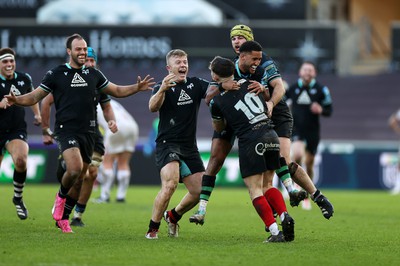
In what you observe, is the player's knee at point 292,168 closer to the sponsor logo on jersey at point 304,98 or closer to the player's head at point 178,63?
the player's head at point 178,63

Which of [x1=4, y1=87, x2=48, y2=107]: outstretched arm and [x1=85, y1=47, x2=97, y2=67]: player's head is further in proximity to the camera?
[x1=85, y1=47, x2=97, y2=67]: player's head

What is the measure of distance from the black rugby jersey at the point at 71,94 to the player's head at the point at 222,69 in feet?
6.36

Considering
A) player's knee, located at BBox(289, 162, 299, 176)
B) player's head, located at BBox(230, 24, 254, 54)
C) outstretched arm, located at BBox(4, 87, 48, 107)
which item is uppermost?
player's head, located at BBox(230, 24, 254, 54)

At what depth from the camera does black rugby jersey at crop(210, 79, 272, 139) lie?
11.9 m

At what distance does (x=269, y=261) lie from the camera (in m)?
10.2

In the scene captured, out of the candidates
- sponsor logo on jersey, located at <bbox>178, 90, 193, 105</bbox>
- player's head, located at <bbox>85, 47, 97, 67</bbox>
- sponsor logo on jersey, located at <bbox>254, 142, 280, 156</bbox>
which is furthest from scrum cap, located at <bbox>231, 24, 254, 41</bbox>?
player's head, located at <bbox>85, 47, 97, 67</bbox>

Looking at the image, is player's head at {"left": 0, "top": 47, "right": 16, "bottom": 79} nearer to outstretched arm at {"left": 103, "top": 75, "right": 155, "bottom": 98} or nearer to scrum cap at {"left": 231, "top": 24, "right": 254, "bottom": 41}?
outstretched arm at {"left": 103, "top": 75, "right": 155, "bottom": 98}

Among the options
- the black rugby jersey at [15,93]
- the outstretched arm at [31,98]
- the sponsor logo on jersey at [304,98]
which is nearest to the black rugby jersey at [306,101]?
the sponsor logo on jersey at [304,98]

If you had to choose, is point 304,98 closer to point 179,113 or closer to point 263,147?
point 179,113

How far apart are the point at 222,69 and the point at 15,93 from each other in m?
4.27

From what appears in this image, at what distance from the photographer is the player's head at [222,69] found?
12.0 m

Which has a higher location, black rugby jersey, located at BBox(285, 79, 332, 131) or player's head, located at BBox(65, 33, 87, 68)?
player's head, located at BBox(65, 33, 87, 68)

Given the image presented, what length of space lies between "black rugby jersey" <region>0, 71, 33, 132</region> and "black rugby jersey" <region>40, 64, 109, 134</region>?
216 centimetres

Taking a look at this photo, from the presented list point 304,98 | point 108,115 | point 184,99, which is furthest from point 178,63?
point 304,98
